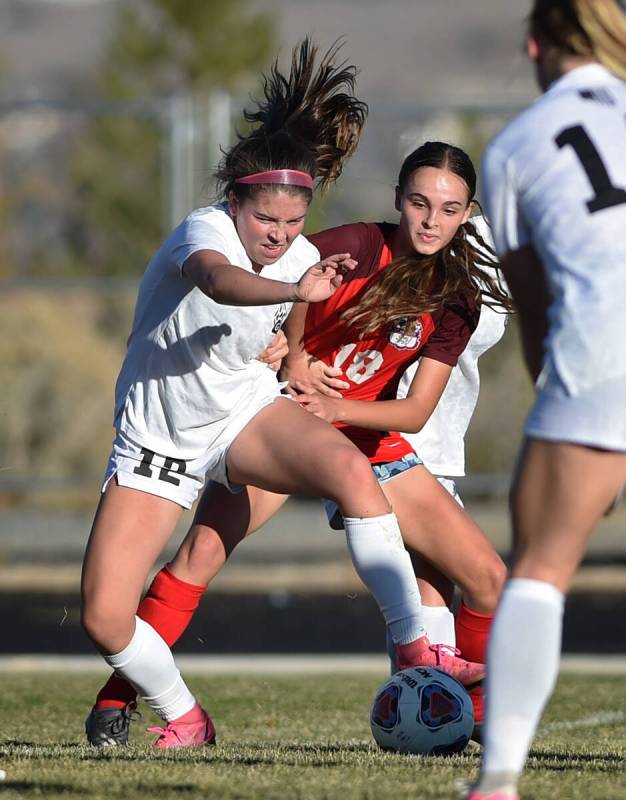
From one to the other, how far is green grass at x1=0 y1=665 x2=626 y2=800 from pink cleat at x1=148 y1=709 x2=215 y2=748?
5.0 inches

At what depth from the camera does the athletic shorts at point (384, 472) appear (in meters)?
5.77

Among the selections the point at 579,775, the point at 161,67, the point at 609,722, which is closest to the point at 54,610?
the point at 609,722

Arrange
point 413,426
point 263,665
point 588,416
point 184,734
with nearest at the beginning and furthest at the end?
1. point 588,416
2. point 184,734
3. point 413,426
4. point 263,665

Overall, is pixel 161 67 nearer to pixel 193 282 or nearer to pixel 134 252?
pixel 134 252

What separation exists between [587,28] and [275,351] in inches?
81.5

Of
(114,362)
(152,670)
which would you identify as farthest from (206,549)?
(114,362)

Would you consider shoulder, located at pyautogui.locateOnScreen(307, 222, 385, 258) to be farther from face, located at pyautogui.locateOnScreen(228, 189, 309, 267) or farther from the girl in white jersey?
the girl in white jersey

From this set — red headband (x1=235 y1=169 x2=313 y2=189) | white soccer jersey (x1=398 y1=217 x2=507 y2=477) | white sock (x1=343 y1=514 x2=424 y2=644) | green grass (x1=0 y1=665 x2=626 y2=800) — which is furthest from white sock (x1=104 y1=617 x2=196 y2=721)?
red headband (x1=235 y1=169 x2=313 y2=189)

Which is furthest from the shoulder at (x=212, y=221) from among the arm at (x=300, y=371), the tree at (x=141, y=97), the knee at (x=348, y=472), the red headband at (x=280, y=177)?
the tree at (x=141, y=97)

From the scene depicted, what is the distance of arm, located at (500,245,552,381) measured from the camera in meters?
3.77

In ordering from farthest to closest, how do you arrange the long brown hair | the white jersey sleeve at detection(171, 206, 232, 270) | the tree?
the tree → the long brown hair → the white jersey sleeve at detection(171, 206, 232, 270)

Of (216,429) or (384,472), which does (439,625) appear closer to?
(384,472)

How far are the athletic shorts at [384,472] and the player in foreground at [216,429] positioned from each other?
0.51m

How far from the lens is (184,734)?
5562mm
